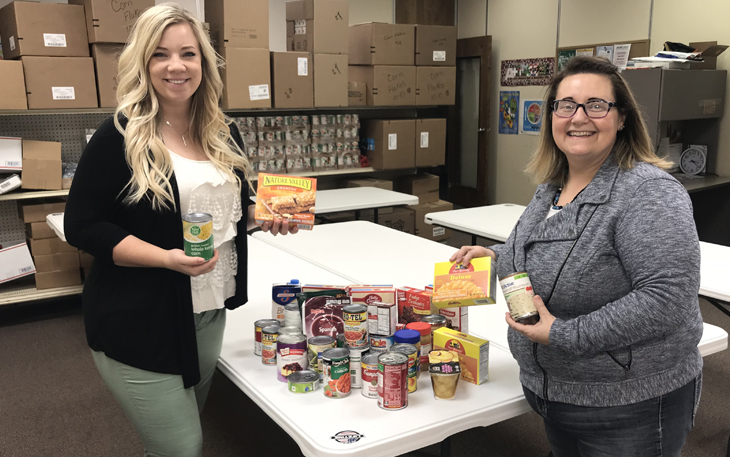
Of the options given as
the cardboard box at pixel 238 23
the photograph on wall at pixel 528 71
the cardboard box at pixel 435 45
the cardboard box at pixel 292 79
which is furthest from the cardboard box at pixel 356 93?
the photograph on wall at pixel 528 71

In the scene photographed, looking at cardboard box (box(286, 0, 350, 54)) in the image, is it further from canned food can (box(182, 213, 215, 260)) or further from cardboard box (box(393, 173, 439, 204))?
canned food can (box(182, 213, 215, 260))

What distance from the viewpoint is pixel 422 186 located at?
19.4 feet

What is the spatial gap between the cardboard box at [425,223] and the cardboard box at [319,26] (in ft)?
5.16

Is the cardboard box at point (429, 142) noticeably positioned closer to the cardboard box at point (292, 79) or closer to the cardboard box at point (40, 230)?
the cardboard box at point (292, 79)

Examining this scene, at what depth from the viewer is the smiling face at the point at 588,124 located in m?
1.35

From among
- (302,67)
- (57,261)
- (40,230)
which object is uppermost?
(302,67)

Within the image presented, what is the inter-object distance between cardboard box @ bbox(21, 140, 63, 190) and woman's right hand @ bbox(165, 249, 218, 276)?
3192mm

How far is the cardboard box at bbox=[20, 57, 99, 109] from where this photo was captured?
3.94 metres

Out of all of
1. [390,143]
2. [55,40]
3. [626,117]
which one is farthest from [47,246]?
[626,117]

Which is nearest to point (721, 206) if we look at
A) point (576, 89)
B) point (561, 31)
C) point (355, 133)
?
point (561, 31)

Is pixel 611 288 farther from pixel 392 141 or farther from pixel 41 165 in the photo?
pixel 392 141

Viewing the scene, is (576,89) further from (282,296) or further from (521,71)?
(521,71)

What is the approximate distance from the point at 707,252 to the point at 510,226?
→ 1076 mm

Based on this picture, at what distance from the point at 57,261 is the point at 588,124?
3952mm
